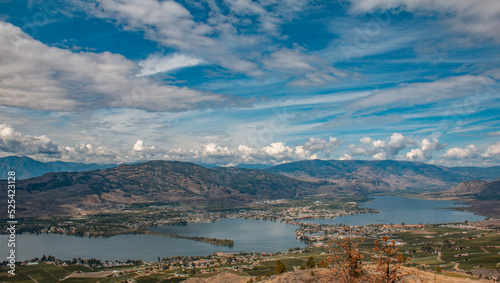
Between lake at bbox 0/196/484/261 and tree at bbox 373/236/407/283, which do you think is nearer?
tree at bbox 373/236/407/283

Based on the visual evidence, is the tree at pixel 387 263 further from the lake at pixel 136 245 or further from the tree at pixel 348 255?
the lake at pixel 136 245

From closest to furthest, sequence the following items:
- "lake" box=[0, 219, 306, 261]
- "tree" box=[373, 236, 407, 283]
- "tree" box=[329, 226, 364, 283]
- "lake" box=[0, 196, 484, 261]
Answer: "tree" box=[373, 236, 407, 283]
"tree" box=[329, 226, 364, 283]
"lake" box=[0, 196, 484, 261]
"lake" box=[0, 219, 306, 261]

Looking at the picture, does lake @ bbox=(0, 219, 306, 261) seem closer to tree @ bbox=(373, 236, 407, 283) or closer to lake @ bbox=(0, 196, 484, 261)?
lake @ bbox=(0, 196, 484, 261)

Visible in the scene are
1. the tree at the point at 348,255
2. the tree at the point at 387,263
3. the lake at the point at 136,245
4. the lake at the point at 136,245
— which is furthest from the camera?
the lake at the point at 136,245

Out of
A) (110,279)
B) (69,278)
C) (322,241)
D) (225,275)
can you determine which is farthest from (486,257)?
(69,278)

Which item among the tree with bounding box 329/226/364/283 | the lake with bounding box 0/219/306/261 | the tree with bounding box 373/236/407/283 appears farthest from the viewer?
the lake with bounding box 0/219/306/261

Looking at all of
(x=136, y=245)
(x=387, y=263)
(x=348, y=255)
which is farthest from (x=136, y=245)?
(x=387, y=263)

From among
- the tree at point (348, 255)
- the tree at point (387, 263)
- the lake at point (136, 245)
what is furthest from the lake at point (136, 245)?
the tree at point (387, 263)

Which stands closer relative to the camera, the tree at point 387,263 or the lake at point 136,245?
the tree at point 387,263

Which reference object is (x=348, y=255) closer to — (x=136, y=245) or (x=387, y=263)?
(x=387, y=263)

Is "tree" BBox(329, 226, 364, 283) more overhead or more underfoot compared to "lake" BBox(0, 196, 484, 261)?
more overhead

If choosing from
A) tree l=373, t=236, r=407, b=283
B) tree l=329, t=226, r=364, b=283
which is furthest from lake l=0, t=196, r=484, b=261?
tree l=373, t=236, r=407, b=283
